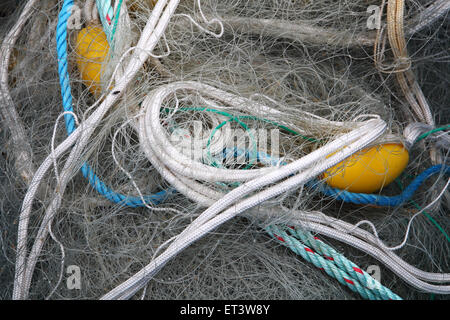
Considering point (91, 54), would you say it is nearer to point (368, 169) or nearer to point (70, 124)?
point (70, 124)

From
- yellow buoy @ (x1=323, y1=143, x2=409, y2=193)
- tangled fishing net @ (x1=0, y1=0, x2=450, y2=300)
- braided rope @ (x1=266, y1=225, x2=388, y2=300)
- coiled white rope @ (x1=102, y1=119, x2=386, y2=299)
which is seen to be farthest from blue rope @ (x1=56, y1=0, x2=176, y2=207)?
yellow buoy @ (x1=323, y1=143, x2=409, y2=193)

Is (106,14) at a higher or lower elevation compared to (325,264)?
higher

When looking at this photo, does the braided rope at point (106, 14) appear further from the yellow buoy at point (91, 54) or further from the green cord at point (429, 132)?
the green cord at point (429, 132)

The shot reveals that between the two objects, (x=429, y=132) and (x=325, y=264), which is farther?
(x=429, y=132)

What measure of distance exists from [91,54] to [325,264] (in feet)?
2.88

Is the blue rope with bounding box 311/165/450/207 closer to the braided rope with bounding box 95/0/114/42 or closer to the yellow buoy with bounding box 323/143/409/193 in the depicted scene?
the yellow buoy with bounding box 323/143/409/193

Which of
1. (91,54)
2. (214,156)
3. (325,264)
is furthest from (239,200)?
(91,54)

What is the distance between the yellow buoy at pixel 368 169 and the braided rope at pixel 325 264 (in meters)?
0.19

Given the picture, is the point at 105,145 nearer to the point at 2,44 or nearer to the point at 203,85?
the point at 203,85

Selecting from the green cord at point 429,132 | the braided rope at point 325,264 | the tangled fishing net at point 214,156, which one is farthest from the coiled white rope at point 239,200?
the green cord at point 429,132

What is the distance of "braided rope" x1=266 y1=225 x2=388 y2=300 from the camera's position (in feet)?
4.03

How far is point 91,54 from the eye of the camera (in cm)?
129

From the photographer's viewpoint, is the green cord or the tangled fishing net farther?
the green cord
